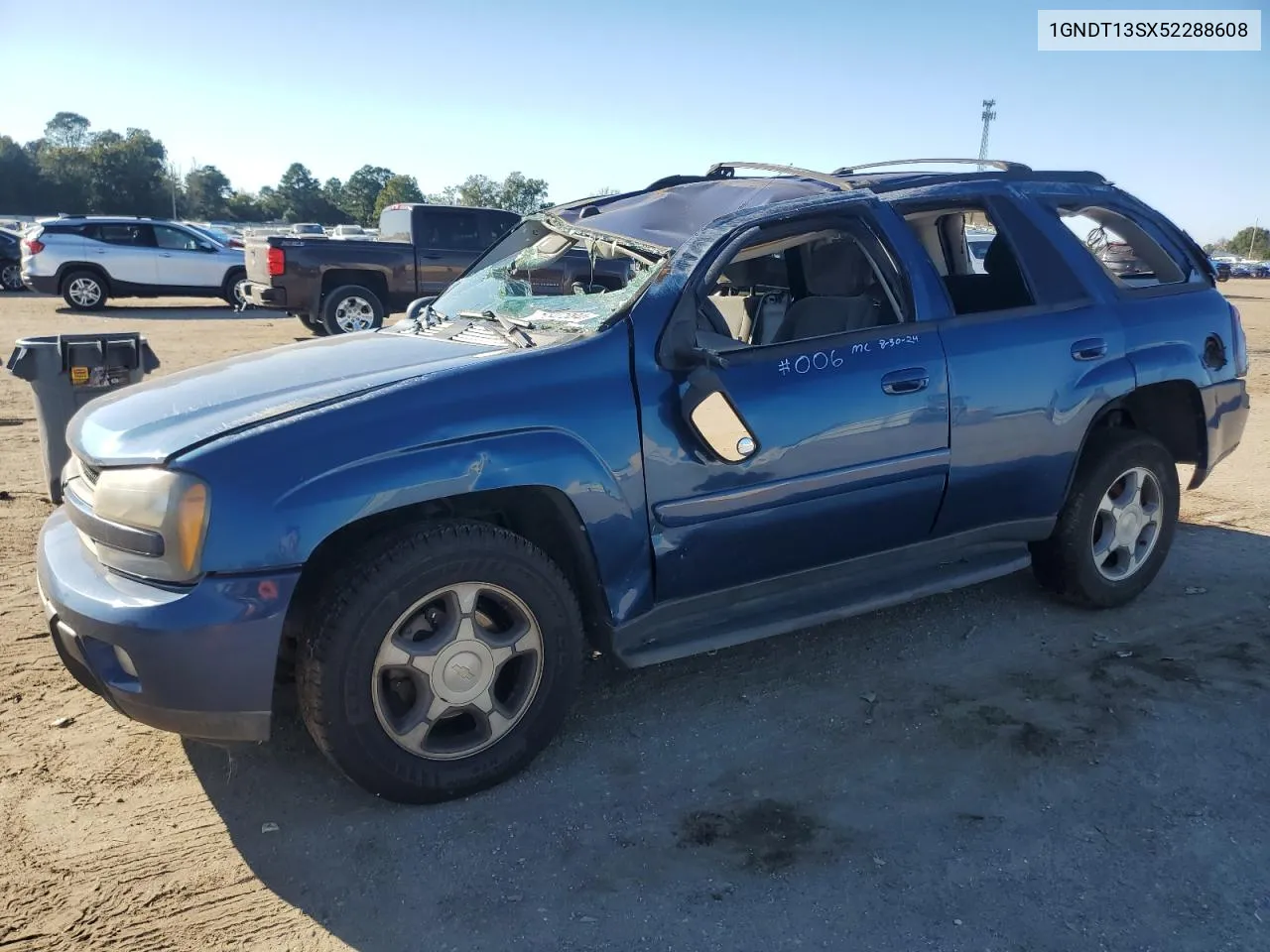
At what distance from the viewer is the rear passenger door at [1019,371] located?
379 centimetres

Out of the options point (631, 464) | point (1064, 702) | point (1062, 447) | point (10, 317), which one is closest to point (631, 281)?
point (631, 464)

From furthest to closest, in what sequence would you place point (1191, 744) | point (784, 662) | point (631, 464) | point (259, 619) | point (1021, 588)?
1. point (1021, 588)
2. point (784, 662)
3. point (1191, 744)
4. point (631, 464)
5. point (259, 619)

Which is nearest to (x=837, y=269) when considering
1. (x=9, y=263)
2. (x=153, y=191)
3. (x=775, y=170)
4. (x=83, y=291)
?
(x=775, y=170)

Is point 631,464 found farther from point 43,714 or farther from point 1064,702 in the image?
point 43,714

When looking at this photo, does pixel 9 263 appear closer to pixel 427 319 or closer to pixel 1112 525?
pixel 427 319

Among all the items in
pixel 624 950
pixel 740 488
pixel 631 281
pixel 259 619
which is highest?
pixel 631 281

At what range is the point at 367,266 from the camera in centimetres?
1300

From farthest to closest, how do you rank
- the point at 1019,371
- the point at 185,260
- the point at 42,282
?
1. the point at 185,260
2. the point at 42,282
3. the point at 1019,371

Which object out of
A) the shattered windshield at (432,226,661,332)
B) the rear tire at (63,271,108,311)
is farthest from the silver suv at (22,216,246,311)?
the shattered windshield at (432,226,661,332)

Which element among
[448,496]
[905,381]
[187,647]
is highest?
[905,381]

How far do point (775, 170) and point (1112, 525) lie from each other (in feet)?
6.96

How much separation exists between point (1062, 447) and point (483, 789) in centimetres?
263

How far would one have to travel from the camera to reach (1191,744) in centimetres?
337

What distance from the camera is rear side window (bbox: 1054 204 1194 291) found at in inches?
180
